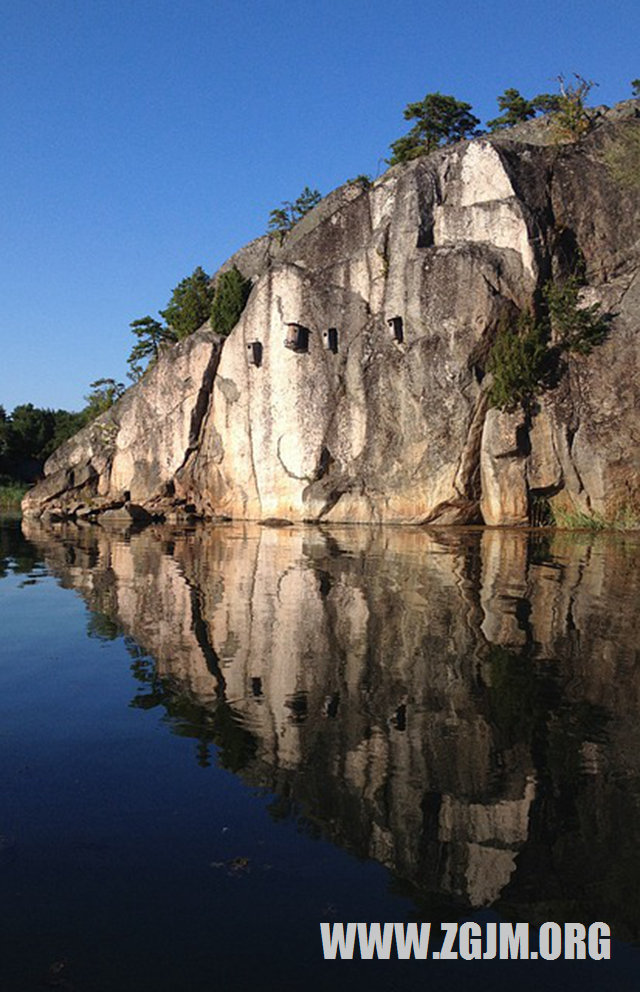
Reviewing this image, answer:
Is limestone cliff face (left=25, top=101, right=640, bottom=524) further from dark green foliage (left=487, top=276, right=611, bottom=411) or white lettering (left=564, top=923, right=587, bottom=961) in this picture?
white lettering (left=564, top=923, right=587, bottom=961)

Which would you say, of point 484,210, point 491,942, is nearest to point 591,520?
point 484,210

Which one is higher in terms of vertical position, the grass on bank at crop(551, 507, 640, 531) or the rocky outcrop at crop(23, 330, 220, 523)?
the rocky outcrop at crop(23, 330, 220, 523)

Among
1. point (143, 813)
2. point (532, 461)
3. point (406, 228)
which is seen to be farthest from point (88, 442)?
point (143, 813)

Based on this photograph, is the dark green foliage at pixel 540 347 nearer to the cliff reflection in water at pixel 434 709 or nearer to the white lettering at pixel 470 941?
the cliff reflection in water at pixel 434 709

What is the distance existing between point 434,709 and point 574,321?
21.5 metres

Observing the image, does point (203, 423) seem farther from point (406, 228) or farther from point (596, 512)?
point (596, 512)

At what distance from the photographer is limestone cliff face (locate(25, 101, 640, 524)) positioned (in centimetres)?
2541

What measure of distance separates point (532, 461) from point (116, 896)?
2315 centimetres

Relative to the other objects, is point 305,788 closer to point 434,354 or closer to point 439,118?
point 434,354

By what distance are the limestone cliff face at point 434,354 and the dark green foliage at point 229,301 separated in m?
1.42

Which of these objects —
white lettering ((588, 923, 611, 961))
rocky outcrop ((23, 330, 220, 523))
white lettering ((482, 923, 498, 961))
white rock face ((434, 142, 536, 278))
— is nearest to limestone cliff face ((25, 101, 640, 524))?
white rock face ((434, 142, 536, 278))

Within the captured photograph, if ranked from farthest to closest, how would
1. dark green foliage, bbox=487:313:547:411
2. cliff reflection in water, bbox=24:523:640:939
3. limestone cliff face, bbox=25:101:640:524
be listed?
limestone cliff face, bbox=25:101:640:524
dark green foliage, bbox=487:313:547:411
cliff reflection in water, bbox=24:523:640:939

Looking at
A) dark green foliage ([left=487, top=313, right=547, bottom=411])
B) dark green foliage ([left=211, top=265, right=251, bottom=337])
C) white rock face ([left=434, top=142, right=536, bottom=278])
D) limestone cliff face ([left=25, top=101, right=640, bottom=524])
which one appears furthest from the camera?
dark green foliage ([left=211, top=265, right=251, bottom=337])

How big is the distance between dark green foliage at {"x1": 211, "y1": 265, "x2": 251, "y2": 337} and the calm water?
92.0ft
